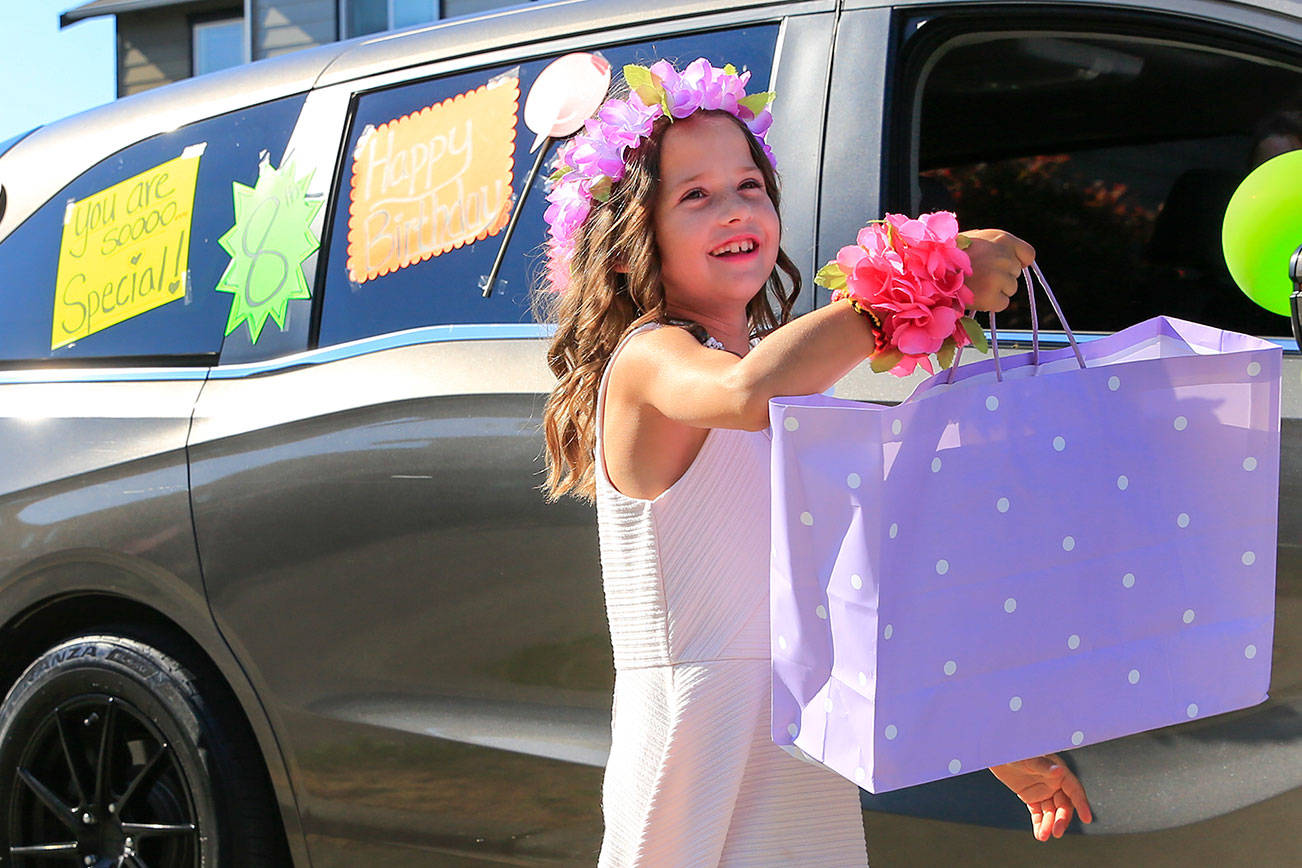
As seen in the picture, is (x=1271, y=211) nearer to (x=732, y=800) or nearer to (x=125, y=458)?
(x=732, y=800)

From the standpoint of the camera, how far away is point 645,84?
1876 mm

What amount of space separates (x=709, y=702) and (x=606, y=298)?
0.55 meters

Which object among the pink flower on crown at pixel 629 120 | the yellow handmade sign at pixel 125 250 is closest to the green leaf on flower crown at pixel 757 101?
the pink flower on crown at pixel 629 120

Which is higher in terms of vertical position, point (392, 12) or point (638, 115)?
point (392, 12)

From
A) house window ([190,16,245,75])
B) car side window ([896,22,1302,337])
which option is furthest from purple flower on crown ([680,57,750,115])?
house window ([190,16,245,75])

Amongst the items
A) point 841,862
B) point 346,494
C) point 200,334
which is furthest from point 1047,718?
point 200,334

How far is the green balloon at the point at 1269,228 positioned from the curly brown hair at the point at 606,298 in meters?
0.58

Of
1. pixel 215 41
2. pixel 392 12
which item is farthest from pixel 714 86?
pixel 215 41

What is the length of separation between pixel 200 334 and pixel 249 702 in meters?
0.75

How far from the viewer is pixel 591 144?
1.95 m

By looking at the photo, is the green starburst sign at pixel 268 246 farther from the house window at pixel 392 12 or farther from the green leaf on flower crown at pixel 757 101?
the house window at pixel 392 12

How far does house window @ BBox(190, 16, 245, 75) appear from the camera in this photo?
1357 centimetres

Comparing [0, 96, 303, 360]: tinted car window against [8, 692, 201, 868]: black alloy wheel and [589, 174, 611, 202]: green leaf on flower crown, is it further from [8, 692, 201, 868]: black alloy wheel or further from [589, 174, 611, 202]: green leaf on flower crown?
[589, 174, 611, 202]: green leaf on flower crown

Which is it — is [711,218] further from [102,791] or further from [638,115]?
[102,791]
